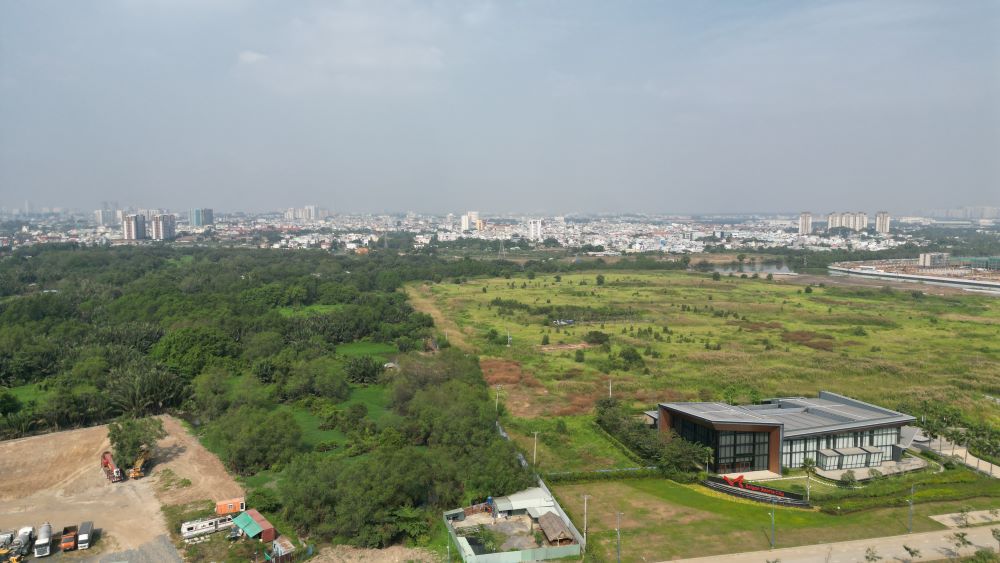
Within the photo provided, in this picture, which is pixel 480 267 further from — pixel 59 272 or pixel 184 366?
pixel 184 366

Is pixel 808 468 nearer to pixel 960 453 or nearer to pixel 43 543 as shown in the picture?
pixel 960 453

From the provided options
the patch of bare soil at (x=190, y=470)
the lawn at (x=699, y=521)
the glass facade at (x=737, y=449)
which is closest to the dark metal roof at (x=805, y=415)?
the glass facade at (x=737, y=449)

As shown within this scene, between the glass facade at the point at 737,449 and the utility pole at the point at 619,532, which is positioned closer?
the utility pole at the point at 619,532

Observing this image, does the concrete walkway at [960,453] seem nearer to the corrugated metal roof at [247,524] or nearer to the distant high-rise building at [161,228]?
the corrugated metal roof at [247,524]

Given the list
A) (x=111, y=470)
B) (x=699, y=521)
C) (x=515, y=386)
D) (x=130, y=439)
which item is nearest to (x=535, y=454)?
(x=699, y=521)

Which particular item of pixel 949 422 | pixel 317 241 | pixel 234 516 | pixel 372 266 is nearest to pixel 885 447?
pixel 949 422

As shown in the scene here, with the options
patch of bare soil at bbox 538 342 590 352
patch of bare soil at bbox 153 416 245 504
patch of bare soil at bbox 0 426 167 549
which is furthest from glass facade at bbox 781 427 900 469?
patch of bare soil at bbox 538 342 590 352
